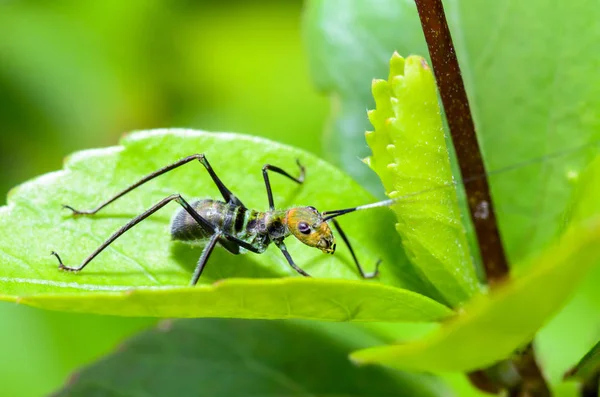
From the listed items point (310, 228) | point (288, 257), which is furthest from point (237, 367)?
point (310, 228)

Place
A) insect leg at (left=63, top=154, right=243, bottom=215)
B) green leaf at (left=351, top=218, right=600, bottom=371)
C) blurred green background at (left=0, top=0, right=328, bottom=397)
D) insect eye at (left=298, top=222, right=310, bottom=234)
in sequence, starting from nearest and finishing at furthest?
green leaf at (left=351, top=218, right=600, bottom=371) < insect leg at (left=63, top=154, right=243, bottom=215) < insect eye at (left=298, top=222, right=310, bottom=234) < blurred green background at (left=0, top=0, right=328, bottom=397)

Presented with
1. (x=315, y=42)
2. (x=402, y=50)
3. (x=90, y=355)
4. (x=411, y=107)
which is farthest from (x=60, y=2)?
(x=411, y=107)

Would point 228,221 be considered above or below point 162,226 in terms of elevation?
below

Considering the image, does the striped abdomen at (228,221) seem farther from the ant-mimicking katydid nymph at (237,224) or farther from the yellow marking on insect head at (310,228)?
the yellow marking on insect head at (310,228)

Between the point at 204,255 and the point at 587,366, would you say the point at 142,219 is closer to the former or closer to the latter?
the point at 204,255

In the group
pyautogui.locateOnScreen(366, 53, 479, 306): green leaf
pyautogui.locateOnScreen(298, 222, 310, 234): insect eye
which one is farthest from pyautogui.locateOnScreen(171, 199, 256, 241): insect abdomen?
pyautogui.locateOnScreen(366, 53, 479, 306): green leaf

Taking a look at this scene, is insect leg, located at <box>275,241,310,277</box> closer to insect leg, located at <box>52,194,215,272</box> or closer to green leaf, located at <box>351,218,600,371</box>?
insect leg, located at <box>52,194,215,272</box>

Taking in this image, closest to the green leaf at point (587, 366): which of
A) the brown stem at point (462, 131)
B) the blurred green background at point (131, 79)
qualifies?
the brown stem at point (462, 131)
